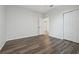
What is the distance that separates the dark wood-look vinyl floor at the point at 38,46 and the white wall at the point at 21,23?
0.44 ft

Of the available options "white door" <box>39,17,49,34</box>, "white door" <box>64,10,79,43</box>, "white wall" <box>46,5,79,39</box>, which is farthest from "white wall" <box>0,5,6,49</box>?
"white door" <box>64,10,79,43</box>

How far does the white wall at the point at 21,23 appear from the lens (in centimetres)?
139

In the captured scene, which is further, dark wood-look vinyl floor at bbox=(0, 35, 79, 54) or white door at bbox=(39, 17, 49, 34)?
white door at bbox=(39, 17, 49, 34)

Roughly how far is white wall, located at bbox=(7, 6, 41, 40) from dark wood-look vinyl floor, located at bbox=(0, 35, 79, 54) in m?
0.13

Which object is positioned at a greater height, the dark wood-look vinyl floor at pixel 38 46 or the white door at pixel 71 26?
the white door at pixel 71 26

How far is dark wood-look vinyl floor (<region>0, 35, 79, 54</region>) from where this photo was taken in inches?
49.8

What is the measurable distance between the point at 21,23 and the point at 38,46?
0.63 metres

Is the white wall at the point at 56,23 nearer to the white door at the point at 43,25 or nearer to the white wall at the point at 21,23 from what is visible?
the white door at the point at 43,25

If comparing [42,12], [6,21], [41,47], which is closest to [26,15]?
[42,12]

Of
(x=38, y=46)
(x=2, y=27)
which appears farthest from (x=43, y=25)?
(x=2, y=27)

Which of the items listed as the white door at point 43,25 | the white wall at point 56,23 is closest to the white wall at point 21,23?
the white door at point 43,25

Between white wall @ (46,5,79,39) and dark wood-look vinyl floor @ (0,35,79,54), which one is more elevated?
white wall @ (46,5,79,39)

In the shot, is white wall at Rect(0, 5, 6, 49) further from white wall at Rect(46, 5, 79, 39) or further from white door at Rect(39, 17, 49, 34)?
white wall at Rect(46, 5, 79, 39)
